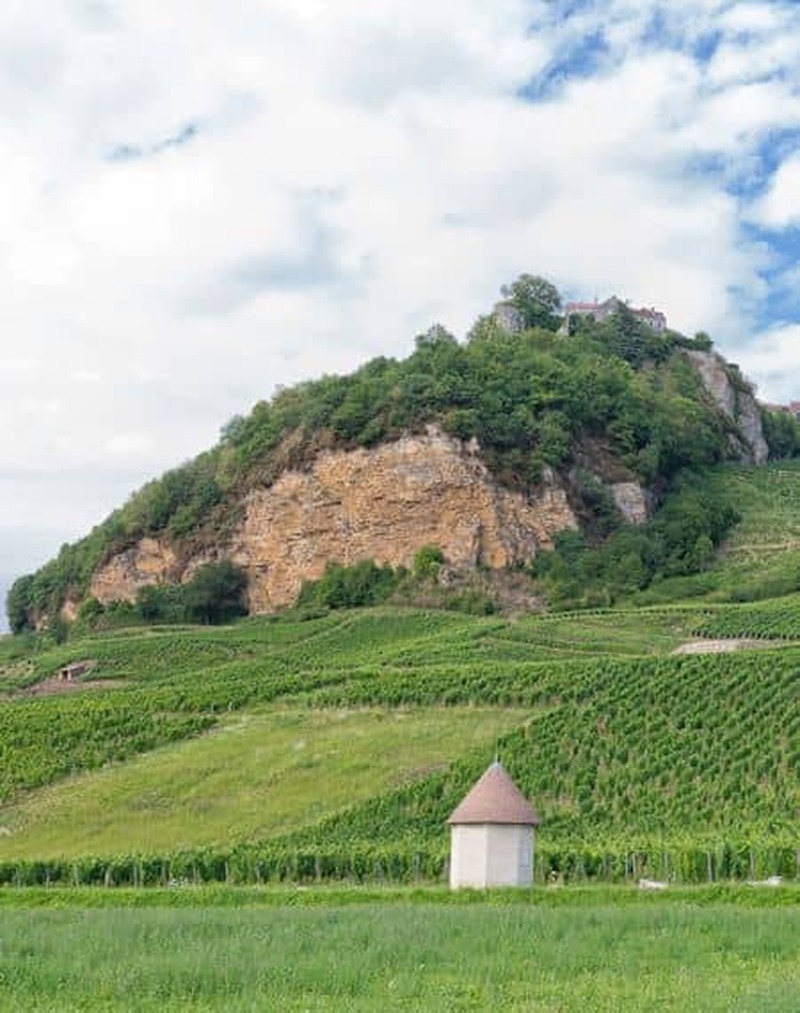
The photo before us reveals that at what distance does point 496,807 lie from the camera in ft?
84.7

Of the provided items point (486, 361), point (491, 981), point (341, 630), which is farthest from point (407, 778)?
point (486, 361)

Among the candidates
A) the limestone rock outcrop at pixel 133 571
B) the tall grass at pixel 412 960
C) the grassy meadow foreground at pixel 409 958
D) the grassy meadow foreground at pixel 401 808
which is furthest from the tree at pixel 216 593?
the tall grass at pixel 412 960

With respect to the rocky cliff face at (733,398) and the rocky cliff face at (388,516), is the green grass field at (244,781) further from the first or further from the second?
the rocky cliff face at (733,398)

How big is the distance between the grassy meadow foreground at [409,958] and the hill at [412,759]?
10200 millimetres

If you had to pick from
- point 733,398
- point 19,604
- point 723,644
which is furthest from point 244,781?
point 733,398

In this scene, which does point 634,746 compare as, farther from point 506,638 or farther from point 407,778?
point 506,638

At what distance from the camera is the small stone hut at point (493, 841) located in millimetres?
25609

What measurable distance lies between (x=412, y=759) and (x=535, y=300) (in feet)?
250

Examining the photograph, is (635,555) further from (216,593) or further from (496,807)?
(496,807)

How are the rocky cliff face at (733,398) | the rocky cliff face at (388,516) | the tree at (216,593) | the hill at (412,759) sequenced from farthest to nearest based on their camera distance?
1. the rocky cliff face at (733,398)
2. the tree at (216,593)
3. the rocky cliff face at (388,516)
4. the hill at (412,759)

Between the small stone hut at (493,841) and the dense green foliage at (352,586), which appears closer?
the small stone hut at (493,841)

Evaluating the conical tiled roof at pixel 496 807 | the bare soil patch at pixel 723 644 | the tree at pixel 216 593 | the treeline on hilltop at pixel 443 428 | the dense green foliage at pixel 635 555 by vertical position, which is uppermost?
the treeline on hilltop at pixel 443 428

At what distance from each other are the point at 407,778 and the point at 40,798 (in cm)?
1077

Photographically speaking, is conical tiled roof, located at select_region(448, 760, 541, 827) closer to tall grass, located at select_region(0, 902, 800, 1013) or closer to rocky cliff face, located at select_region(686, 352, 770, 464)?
tall grass, located at select_region(0, 902, 800, 1013)
